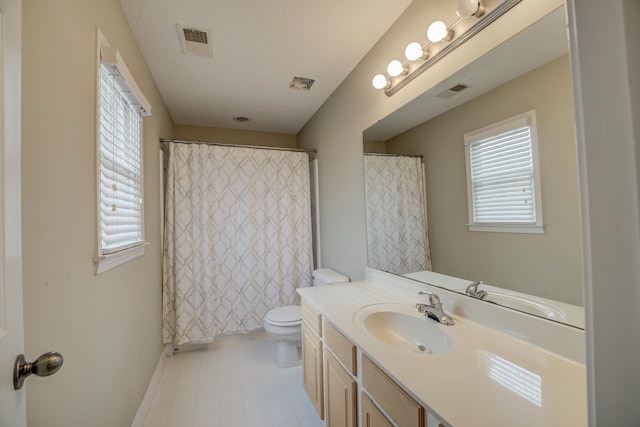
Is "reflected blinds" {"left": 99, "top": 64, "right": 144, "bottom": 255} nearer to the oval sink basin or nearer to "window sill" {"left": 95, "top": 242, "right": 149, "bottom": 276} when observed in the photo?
"window sill" {"left": 95, "top": 242, "right": 149, "bottom": 276}

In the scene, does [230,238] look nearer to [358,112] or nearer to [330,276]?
[330,276]

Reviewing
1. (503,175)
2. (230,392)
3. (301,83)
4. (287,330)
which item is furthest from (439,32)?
(230,392)

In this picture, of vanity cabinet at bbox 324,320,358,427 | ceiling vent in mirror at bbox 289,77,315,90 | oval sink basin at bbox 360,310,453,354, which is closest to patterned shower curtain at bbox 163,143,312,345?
ceiling vent in mirror at bbox 289,77,315,90

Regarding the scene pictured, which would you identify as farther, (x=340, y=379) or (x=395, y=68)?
(x=395, y=68)

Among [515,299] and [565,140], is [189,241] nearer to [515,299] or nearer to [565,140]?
[515,299]

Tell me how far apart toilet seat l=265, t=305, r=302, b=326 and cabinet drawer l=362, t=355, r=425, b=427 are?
50.2 inches

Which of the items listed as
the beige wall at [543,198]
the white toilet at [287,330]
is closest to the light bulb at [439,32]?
the beige wall at [543,198]

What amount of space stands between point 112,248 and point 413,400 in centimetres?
136

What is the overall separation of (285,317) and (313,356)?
30.4 inches

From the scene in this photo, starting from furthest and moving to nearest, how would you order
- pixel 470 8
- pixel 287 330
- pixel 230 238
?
pixel 230 238 < pixel 287 330 < pixel 470 8

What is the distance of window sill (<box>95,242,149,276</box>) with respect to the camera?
3.62ft

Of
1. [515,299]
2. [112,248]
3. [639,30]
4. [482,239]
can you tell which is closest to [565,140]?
[482,239]

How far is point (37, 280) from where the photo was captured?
74 centimetres

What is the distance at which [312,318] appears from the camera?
62.6 inches
